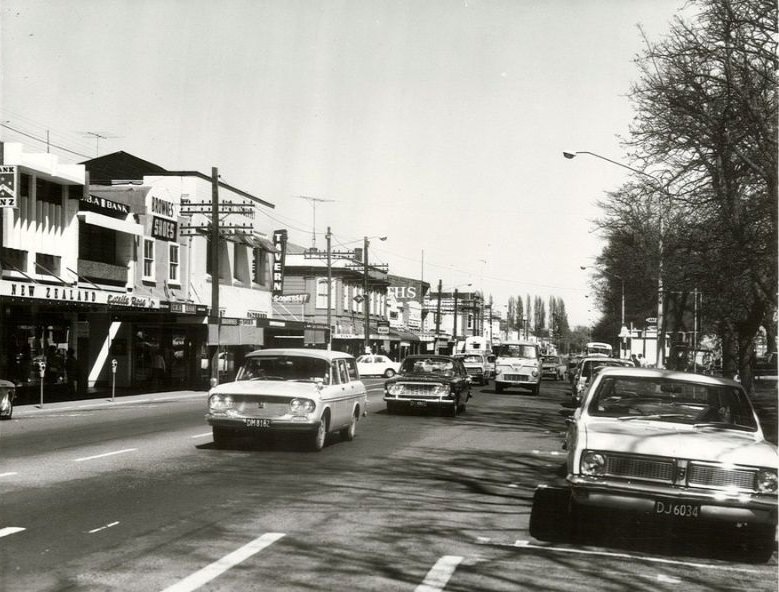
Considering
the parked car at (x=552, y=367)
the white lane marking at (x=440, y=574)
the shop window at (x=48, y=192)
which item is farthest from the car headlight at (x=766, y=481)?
the parked car at (x=552, y=367)

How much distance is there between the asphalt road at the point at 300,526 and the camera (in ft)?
22.3

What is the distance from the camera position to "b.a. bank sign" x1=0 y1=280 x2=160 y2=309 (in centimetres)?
2419

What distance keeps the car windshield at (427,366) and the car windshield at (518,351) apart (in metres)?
17.0

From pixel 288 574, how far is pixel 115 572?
123 cm

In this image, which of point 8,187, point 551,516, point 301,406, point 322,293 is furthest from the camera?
point 322,293

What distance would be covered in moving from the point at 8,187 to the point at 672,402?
1974cm

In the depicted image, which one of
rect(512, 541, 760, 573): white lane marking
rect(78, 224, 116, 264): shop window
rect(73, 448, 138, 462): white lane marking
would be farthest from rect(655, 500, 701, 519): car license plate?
rect(78, 224, 116, 264): shop window

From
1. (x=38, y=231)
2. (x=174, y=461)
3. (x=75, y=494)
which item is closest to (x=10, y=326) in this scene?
(x=38, y=231)

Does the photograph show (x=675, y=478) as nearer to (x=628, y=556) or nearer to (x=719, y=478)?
(x=719, y=478)

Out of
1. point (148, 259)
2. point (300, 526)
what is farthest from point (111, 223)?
point (300, 526)

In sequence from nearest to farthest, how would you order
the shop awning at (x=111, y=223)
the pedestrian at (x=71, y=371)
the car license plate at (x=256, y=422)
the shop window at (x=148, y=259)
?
the car license plate at (x=256, y=422), the shop awning at (x=111, y=223), the pedestrian at (x=71, y=371), the shop window at (x=148, y=259)

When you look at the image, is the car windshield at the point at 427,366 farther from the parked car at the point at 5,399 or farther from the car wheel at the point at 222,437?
the car wheel at the point at 222,437

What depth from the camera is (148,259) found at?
36750mm

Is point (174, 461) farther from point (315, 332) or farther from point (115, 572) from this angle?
point (315, 332)
